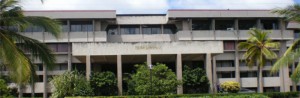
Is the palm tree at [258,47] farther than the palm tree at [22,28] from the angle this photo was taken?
Yes

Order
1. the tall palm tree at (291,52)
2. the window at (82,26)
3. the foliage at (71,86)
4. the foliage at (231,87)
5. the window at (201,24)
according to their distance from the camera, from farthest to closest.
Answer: the window at (201,24) < the window at (82,26) < the foliage at (231,87) < the foliage at (71,86) < the tall palm tree at (291,52)

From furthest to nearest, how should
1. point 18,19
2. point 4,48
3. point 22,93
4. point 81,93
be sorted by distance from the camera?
point 22,93 → point 81,93 → point 18,19 → point 4,48

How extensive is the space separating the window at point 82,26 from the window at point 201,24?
12587 millimetres

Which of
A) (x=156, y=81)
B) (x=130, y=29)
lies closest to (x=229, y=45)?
(x=130, y=29)

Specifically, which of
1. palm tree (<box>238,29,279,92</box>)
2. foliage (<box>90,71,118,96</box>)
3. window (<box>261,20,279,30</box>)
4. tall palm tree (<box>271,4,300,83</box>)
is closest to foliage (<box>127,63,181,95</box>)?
foliage (<box>90,71,118,96</box>)

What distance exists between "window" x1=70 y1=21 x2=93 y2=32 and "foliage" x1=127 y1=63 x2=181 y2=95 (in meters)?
14.1

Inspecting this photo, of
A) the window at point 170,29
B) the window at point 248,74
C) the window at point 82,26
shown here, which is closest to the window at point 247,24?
the window at point 248,74

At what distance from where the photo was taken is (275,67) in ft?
72.1

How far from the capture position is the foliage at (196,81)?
4494 centimetres

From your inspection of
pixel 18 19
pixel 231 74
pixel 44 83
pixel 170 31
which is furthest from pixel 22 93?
pixel 18 19

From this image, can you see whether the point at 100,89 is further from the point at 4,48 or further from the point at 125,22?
the point at 4,48

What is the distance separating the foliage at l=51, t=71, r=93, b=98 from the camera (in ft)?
137

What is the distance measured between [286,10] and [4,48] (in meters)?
13.8

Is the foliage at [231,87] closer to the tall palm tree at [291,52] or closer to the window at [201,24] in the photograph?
the window at [201,24]
